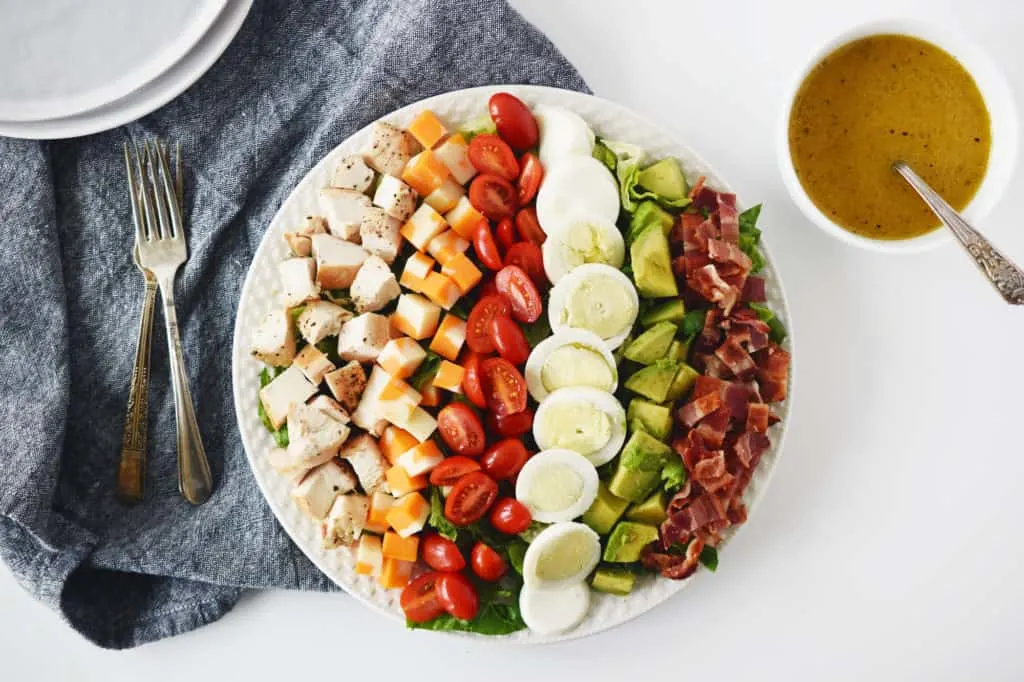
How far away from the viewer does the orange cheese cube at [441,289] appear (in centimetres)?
211

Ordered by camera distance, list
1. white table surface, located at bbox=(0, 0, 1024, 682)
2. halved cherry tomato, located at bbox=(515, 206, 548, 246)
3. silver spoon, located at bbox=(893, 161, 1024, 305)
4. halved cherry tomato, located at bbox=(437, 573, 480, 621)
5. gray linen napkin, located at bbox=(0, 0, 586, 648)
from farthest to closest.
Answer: white table surface, located at bbox=(0, 0, 1024, 682)
gray linen napkin, located at bbox=(0, 0, 586, 648)
halved cherry tomato, located at bbox=(515, 206, 548, 246)
halved cherry tomato, located at bbox=(437, 573, 480, 621)
silver spoon, located at bbox=(893, 161, 1024, 305)

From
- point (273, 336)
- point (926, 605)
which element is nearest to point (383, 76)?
point (273, 336)

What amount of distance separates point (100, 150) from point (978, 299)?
255 cm

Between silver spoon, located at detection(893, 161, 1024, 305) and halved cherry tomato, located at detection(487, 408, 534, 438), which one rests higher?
silver spoon, located at detection(893, 161, 1024, 305)

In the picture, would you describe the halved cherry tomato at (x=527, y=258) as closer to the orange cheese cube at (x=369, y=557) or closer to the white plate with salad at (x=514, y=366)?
the white plate with salad at (x=514, y=366)

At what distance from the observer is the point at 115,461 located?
240 centimetres

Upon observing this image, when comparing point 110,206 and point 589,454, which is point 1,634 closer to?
point 110,206

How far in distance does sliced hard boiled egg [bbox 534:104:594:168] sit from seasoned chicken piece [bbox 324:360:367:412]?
2.37 ft

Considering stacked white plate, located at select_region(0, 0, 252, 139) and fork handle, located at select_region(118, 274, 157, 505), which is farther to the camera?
fork handle, located at select_region(118, 274, 157, 505)

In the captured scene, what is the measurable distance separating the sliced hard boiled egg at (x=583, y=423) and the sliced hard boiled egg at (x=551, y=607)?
1.11 ft

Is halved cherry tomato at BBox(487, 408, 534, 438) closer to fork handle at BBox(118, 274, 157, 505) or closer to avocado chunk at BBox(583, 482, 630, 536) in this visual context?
avocado chunk at BBox(583, 482, 630, 536)

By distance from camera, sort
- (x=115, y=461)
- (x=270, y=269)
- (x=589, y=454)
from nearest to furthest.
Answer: (x=589, y=454) < (x=270, y=269) < (x=115, y=461)

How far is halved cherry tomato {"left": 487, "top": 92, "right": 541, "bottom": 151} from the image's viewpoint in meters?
2.16

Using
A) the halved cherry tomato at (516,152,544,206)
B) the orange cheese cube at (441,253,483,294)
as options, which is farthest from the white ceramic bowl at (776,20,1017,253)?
the orange cheese cube at (441,253,483,294)
